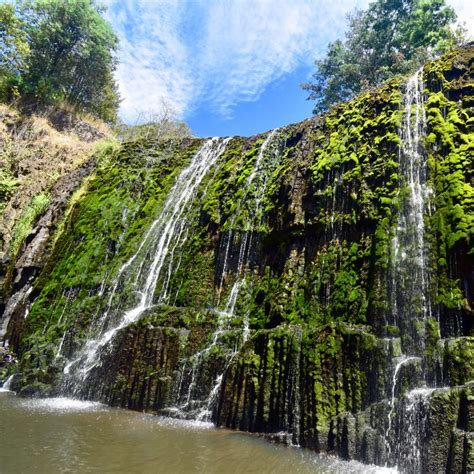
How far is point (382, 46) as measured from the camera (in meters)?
25.2

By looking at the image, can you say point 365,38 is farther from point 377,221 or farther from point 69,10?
point 377,221

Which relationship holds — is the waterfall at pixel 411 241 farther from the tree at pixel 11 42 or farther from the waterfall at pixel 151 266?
the tree at pixel 11 42

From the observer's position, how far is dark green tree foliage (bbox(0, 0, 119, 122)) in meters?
23.7

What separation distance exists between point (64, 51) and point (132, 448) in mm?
27140

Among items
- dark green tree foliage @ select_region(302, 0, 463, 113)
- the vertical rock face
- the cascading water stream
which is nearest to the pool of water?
the vertical rock face

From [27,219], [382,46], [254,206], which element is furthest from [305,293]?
[382,46]

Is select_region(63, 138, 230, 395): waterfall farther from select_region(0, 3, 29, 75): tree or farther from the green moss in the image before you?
select_region(0, 3, 29, 75): tree

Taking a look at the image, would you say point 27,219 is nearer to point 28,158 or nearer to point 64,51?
point 28,158

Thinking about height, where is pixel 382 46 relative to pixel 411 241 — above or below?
above

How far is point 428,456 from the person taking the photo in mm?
4766

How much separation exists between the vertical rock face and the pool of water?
52 centimetres

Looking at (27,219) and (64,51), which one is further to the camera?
(64,51)

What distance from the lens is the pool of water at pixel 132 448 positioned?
179 inches

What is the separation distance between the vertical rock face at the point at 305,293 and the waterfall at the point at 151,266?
0.15 ft
